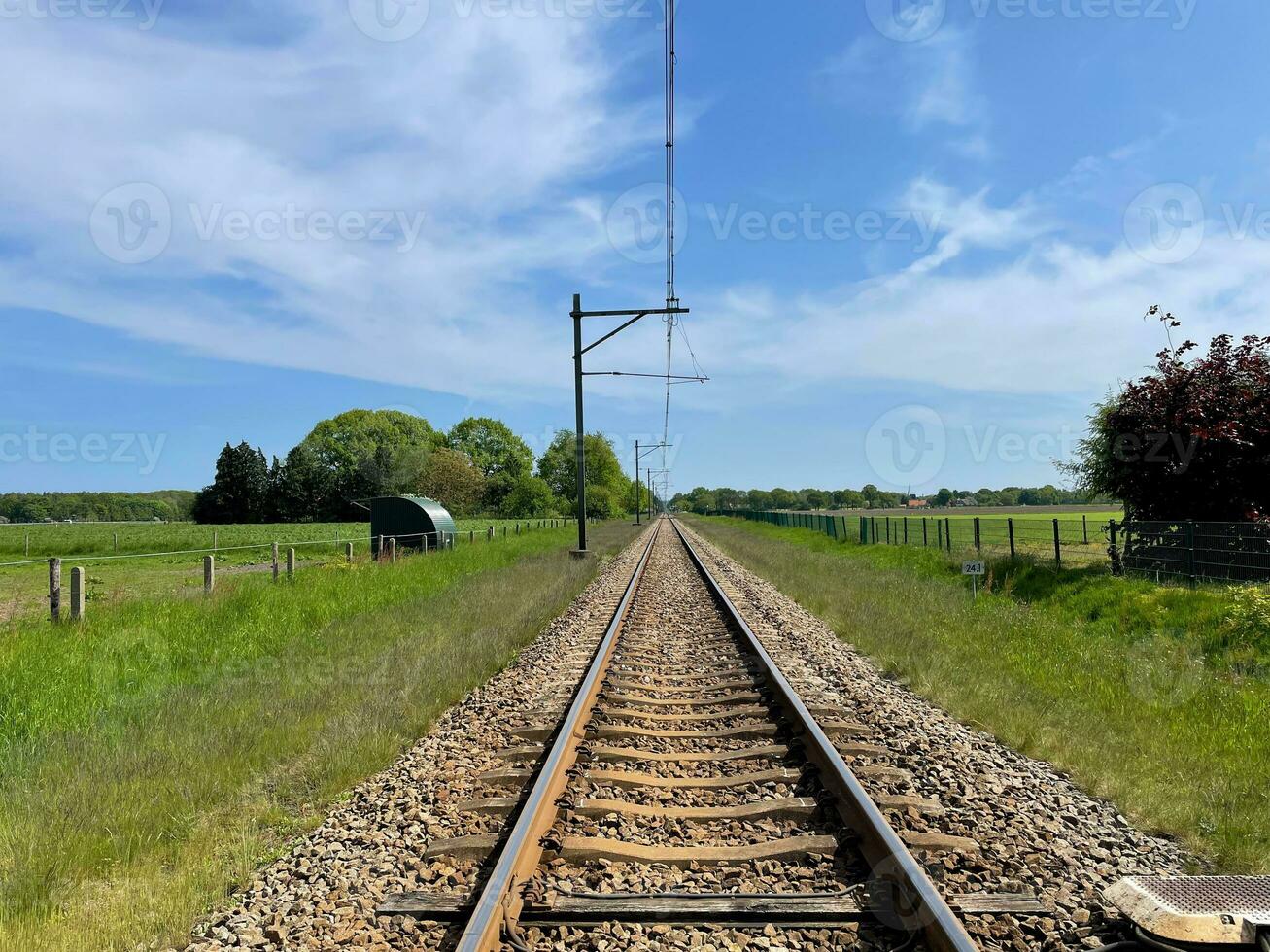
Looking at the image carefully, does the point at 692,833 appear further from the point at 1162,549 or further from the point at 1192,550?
the point at 1162,549

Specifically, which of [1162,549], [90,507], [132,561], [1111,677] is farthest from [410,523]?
[90,507]

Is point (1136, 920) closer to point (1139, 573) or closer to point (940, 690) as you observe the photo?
point (940, 690)

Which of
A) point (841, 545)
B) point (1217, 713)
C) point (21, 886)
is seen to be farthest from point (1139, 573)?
point (841, 545)

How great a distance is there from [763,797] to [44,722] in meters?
6.03

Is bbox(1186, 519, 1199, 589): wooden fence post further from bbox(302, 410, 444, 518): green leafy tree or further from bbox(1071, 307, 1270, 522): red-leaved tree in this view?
bbox(302, 410, 444, 518): green leafy tree

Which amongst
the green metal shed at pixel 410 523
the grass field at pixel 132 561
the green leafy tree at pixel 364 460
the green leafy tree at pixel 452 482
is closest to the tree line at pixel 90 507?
the green leafy tree at pixel 364 460

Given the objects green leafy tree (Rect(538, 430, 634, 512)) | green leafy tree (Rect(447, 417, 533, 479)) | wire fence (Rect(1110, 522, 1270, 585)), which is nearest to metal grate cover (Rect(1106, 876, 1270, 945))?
wire fence (Rect(1110, 522, 1270, 585))

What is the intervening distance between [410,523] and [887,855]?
24625mm

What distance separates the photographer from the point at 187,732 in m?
6.09

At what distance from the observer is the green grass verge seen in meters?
4.95

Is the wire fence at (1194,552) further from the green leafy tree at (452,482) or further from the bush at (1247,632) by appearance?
the green leafy tree at (452,482)

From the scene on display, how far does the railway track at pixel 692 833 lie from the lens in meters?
3.46

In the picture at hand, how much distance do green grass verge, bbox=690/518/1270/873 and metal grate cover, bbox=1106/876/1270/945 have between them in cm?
75

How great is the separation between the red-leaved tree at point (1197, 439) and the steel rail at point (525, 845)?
1236cm
